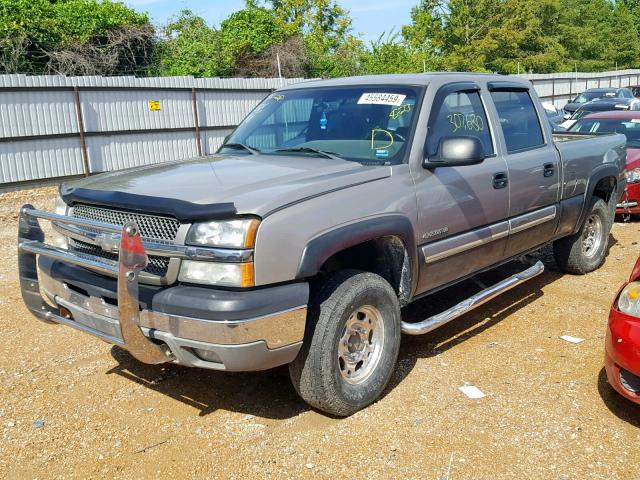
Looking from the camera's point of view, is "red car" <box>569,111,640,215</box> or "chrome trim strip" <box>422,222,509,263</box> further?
"red car" <box>569,111,640,215</box>

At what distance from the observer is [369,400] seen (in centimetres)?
379

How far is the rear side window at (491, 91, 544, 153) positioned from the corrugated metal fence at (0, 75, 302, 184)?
411 inches

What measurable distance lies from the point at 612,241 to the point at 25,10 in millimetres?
16845

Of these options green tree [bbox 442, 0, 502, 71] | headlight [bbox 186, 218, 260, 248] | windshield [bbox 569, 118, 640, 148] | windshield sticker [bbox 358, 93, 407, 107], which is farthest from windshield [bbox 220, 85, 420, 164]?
green tree [bbox 442, 0, 502, 71]

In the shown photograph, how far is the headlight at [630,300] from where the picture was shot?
340 cm

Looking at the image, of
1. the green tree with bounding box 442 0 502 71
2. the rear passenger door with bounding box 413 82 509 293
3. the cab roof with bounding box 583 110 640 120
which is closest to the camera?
the rear passenger door with bounding box 413 82 509 293

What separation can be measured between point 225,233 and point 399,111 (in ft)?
5.66

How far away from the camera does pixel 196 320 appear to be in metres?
3.11

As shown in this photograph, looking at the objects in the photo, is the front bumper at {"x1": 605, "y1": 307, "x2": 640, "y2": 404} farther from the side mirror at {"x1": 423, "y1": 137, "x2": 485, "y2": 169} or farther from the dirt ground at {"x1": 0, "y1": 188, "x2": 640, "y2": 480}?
the side mirror at {"x1": 423, "y1": 137, "x2": 485, "y2": 169}

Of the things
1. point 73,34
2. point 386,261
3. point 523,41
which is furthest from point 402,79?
point 523,41

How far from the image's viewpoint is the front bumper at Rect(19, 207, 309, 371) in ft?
10.1

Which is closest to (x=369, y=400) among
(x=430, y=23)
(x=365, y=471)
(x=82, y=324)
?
(x=365, y=471)

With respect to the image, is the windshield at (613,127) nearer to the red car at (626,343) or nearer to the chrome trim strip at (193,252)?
the red car at (626,343)

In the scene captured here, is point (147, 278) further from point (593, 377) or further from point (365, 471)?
point (593, 377)
